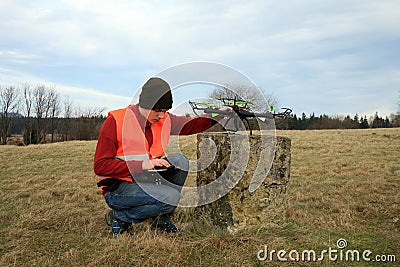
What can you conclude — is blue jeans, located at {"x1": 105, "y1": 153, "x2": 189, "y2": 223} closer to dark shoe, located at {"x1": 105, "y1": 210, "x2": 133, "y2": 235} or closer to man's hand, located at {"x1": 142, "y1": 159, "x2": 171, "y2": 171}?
dark shoe, located at {"x1": 105, "y1": 210, "x2": 133, "y2": 235}

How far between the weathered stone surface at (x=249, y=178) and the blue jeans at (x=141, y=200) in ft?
1.83

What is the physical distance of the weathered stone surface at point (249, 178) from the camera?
439 cm

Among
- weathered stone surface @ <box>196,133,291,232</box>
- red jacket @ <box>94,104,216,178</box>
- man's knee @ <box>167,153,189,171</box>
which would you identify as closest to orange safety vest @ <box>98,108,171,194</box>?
red jacket @ <box>94,104,216,178</box>

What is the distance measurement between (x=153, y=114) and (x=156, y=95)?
27 centimetres

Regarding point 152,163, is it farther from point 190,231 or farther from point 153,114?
point 190,231

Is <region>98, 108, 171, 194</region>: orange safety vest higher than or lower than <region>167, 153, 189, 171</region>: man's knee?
higher

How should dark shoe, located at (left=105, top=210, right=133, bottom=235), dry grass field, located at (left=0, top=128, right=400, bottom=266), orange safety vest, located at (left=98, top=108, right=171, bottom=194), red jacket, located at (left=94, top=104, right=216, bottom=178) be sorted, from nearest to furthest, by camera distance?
dry grass field, located at (left=0, top=128, right=400, bottom=266) < red jacket, located at (left=94, top=104, right=216, bottom=178) < orange safety vest, located at (left=98, top=108, right=171, bottom=194) < dark shoe, located at (left=105, top=210, right=133, bottom=235)

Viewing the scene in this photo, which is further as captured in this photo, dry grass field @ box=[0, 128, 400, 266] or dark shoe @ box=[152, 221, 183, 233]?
dark shoe @ box=[152, 221, 183, 233]

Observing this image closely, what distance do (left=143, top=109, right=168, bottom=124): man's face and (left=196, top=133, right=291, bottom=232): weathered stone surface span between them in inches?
28.5

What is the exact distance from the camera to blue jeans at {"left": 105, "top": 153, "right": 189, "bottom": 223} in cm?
438

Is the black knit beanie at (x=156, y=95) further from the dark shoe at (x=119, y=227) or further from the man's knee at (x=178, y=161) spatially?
the dark shoe at (x=119, y=227)

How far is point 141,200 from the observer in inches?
172

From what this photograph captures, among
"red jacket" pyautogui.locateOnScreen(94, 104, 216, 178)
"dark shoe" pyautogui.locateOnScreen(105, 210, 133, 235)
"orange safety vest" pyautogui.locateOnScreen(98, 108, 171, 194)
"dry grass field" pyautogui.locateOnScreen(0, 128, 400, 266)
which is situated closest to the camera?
"dry grass field" pyautogui.locateOnScreen(0, 128, 400, 266)

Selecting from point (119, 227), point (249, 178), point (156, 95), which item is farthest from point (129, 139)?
point (249, 178)
